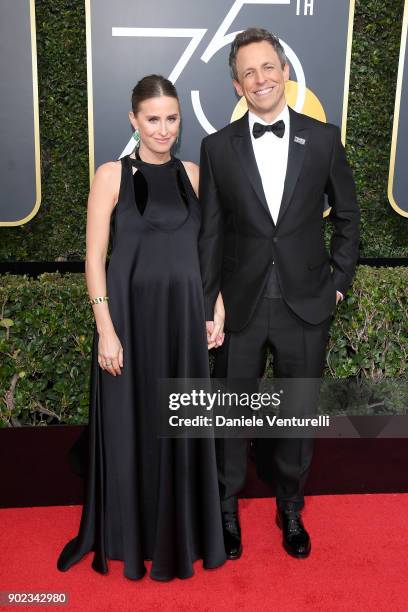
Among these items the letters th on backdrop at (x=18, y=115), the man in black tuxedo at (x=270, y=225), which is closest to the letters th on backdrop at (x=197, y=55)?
the letters th on backdrop at (x=18, y=115)

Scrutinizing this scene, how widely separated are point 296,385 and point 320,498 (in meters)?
0.98

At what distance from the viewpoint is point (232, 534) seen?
2.84 metres

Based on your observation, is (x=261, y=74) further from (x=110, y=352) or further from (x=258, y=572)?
(x=258, y=572)

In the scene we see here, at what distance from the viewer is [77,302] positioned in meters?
3.31

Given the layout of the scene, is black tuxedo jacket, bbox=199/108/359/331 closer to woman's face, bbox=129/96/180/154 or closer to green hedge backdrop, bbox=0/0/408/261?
woman's face, bbox=129/96/180/154

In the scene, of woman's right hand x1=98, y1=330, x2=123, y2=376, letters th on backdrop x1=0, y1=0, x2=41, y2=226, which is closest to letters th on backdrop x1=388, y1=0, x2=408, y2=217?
letters th on backdrop x1=0, y1=0, x2=41, y2=226

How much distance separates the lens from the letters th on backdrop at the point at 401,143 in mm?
4062

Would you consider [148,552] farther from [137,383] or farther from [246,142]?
[246,142]

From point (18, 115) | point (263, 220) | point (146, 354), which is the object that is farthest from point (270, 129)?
point (18, 115)

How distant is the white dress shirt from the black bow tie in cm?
4

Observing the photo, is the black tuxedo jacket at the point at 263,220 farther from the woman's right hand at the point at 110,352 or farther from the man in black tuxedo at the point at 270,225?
the woman's right hand at the point at 110,352

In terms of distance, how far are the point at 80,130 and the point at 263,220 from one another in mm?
2354

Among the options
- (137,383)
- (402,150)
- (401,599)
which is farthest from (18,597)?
(402,150)

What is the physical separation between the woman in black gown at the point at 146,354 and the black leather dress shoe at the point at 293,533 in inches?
14.0
